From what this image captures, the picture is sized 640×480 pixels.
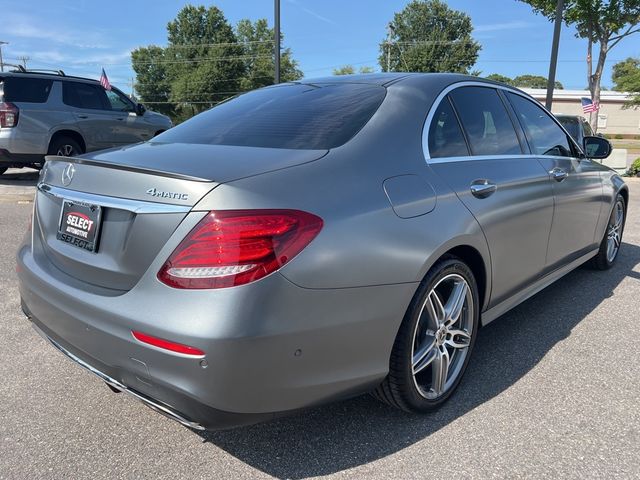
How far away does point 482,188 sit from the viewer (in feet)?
8.96

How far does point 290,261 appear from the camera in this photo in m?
1.79

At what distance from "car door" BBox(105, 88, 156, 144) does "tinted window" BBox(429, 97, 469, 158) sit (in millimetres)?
9640

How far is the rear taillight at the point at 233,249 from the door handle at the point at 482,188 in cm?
124

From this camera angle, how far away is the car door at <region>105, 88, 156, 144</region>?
36.1 ft

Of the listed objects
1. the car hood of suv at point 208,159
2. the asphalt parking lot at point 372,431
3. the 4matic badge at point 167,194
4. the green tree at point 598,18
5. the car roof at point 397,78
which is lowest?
the asphalt parking lot at point 372,431

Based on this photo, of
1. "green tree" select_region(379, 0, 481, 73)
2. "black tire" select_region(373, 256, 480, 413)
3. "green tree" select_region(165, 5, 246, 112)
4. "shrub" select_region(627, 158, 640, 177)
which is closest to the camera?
"black tire" select_region(373, 256, 480, 413)

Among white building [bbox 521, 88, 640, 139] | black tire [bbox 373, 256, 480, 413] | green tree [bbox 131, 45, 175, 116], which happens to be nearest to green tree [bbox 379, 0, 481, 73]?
white building [bbox 521, 88, 640, 139]

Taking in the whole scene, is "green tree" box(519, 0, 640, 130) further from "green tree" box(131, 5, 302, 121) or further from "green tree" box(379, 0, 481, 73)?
"green tree" box(131, 5, 302, 121)

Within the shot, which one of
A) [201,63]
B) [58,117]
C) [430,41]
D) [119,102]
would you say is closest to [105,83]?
[119,102]

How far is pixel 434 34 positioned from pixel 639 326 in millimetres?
59352

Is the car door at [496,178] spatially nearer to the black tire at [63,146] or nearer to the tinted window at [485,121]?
the tinted window at [485,121]

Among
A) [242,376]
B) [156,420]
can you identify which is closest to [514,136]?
[242,376]

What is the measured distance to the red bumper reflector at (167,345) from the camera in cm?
173

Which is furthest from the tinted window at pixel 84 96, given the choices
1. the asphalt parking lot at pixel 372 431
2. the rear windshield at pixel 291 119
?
the rear windshield at pixel 291 119
